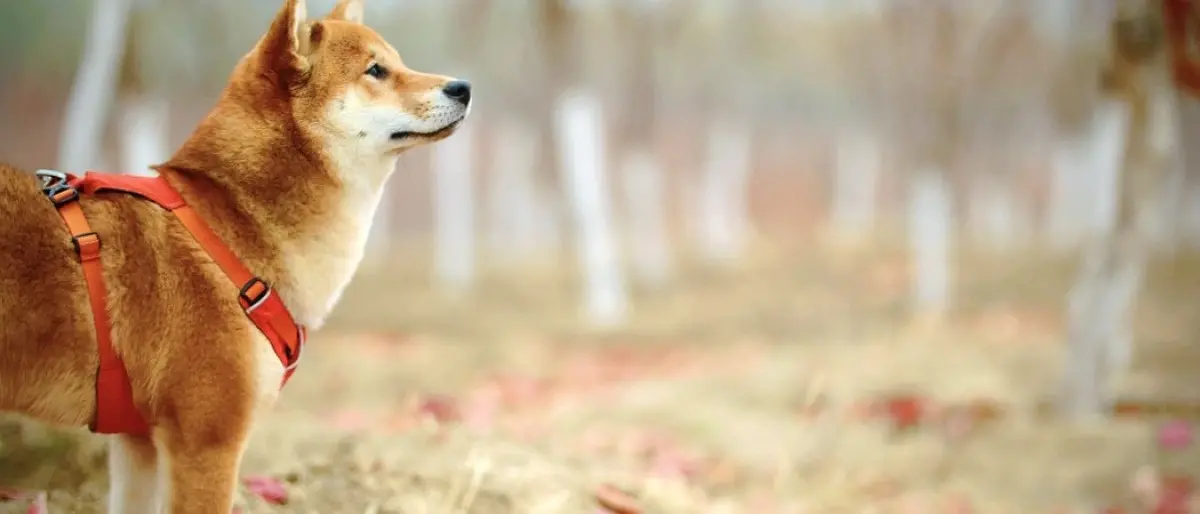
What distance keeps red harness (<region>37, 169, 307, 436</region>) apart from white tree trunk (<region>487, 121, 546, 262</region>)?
524 centimetres

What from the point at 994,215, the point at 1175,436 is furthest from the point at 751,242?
the point at 1175,436

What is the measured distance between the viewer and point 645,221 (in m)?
6.98

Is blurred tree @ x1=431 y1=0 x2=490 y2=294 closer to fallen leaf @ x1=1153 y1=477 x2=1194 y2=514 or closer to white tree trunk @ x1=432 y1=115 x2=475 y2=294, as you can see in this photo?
white tree trunk @ x1=432 y1=115 x2=475 y2=294

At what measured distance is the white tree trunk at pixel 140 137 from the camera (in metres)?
3.60

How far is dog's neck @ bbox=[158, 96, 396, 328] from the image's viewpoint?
4.37ft

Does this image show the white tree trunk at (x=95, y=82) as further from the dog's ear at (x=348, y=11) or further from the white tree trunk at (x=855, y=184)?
the white tree trunk at (x=855, y=184)

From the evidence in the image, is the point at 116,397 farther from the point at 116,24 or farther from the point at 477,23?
the point at 477,23

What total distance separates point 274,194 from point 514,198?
738 cm

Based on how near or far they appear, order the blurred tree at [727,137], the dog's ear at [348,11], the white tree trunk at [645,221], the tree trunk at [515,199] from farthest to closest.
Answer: the tree trunk at [515,199] → the blurred tree at [727,137] → the white tree trunk at [645,221] → the dog's ear at [348,11]

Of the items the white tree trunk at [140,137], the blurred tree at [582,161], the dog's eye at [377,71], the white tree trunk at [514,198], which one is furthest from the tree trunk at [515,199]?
the dog's eye at [377,71]

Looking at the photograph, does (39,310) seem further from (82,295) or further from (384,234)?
(384,234)

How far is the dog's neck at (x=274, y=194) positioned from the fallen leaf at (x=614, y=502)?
929 millimetres

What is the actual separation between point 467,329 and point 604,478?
2938 mm

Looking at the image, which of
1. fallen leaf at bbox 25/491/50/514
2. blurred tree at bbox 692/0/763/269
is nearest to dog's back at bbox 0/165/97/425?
fallen leaf at bbox 25/491/50/514
